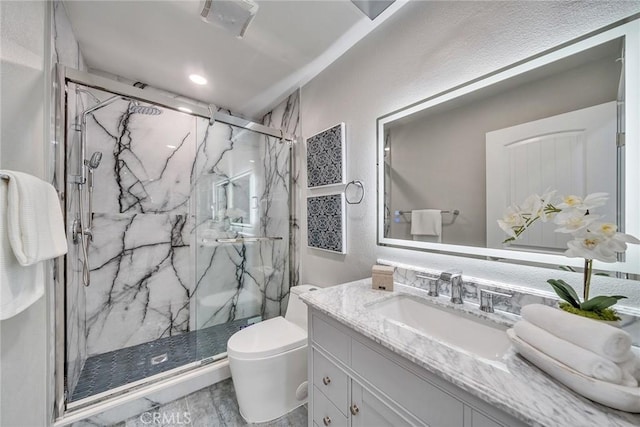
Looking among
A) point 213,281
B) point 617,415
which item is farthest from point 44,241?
point 617,415

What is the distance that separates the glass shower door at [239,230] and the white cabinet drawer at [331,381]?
1237mm

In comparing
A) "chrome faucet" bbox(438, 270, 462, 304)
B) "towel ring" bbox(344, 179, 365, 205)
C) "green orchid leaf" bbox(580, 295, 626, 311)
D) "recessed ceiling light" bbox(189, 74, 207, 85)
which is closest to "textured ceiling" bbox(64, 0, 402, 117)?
"recessed ceiling light" bbox(189, 74, 207, 85)

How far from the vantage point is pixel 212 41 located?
1624mm

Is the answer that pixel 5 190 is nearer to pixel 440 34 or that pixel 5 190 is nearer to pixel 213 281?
pixel 213 281

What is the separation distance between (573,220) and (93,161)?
270 centimetres

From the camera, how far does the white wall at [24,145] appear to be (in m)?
0.83

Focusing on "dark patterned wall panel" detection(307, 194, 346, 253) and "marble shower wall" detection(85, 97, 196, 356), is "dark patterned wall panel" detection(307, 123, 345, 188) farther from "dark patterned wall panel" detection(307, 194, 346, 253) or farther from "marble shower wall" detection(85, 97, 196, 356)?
"marble shower wall" detection(85, 97, 196, 356)

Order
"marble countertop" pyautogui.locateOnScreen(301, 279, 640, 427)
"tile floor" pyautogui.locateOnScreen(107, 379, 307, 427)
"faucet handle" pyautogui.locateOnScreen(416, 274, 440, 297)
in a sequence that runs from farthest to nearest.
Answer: "tile floor" pyautogui.locateOnScreen(107, 379, 307, 427)
"faucet handle" pyautogui.locateOnScreen(416, 274, 440, 297)
"marble countertop" pyautogui.locateOnScreen(301, 279, 640, 427)

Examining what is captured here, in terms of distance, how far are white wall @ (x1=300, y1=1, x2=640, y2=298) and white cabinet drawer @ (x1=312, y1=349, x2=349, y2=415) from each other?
650 millimetres

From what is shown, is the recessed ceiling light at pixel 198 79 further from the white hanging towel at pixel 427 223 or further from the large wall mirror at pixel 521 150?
the white hanging towel at pixel 427 223

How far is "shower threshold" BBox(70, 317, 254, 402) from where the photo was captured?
1.56m

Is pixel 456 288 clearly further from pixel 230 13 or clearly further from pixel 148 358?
pixel 148 358

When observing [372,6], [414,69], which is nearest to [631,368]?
[414,69]

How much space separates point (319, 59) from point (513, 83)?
1354 millimetres
